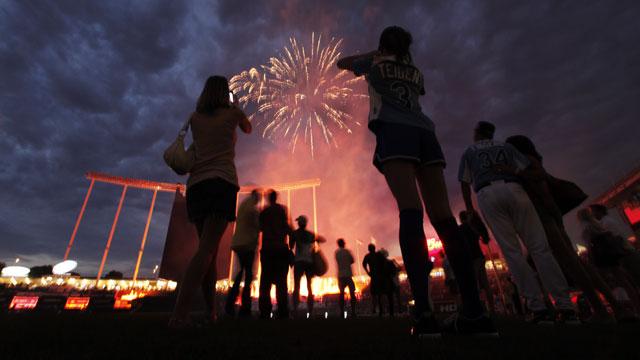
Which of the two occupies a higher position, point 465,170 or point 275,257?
point 465,170

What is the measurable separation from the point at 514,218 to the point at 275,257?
3775 millimetres

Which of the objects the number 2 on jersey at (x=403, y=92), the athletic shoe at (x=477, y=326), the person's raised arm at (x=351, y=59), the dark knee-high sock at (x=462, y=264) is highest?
the person's raised arm at (x=351, y=59)

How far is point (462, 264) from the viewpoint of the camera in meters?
2.08

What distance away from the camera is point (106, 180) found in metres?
36.4

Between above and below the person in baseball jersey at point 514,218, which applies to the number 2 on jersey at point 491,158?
Result: above

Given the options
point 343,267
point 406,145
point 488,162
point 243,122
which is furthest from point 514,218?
point 343,267

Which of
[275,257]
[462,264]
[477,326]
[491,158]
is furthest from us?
[275,257]

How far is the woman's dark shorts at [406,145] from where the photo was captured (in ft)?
7.16

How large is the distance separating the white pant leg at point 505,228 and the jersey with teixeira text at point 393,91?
1.47 meters

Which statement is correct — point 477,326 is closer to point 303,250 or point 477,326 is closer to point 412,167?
point 412,167

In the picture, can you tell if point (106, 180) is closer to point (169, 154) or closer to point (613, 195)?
point (169, 154)

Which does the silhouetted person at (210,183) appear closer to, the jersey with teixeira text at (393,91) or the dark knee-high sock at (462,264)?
the jersey with teixeira text at (393,91)

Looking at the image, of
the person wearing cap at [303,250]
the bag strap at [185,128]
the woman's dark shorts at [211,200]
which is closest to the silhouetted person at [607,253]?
the person wearing cap at [303,250]

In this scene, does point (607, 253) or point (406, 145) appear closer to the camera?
point (406, 145)
